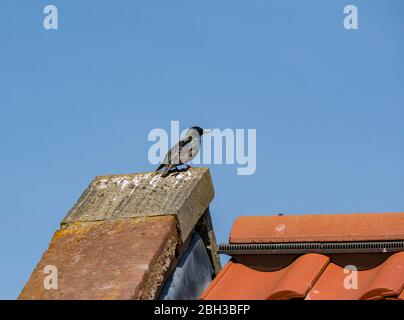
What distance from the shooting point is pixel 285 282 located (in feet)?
13.9

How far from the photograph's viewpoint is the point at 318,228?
4.53 m

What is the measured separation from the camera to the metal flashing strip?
4336 mm

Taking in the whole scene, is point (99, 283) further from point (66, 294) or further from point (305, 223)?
point (305, 223)

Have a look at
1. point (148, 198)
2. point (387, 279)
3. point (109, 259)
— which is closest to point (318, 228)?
point (387, 279)

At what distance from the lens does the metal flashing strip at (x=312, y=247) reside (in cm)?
434

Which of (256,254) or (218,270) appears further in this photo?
(218,270)

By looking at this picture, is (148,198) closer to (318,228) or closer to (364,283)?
(318,228)

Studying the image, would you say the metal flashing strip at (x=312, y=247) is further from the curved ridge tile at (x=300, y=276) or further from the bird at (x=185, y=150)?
the bird at (x=185, y=150)

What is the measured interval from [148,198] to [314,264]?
2.69 ft

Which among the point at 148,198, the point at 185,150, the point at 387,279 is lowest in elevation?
the point at 185,150

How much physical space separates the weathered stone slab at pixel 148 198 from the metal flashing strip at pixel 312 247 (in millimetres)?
225

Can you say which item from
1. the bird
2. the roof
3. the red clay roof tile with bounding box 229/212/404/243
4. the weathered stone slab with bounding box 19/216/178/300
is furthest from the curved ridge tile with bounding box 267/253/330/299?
the bird
